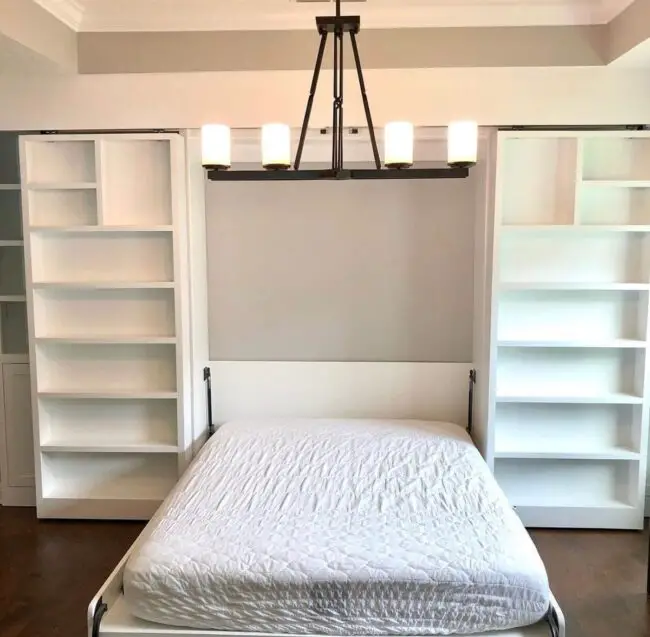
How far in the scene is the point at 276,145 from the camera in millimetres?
2281

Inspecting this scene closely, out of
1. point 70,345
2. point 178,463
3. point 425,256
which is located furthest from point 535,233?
point 70,345

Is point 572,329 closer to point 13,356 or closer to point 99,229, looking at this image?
point 99,229

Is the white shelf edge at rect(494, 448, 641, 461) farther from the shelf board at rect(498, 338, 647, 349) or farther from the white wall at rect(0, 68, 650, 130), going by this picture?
the white wall at rect(0, 68, 650, 130)

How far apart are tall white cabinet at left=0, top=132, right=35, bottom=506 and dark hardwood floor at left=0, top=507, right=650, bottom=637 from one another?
187 millimetres

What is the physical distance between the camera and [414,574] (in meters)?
2.19

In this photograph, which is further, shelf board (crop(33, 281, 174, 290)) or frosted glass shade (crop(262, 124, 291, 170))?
shelf board (crop(33, 281, 174, 290))

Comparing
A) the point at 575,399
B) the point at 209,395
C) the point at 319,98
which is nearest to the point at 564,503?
the point at 575,399

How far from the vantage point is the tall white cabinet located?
3.76 m

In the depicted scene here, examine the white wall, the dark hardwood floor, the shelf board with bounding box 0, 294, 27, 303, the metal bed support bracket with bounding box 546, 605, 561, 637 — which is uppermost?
the white wall

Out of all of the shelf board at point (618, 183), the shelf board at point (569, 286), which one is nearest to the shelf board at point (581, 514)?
the shelf board at point (569, 286)

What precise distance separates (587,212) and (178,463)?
8.63 feet

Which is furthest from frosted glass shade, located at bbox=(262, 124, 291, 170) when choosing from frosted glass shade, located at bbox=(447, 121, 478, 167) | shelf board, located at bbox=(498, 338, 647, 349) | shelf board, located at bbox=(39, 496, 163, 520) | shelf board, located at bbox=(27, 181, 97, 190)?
shelf board, located at bbox=(39, 496, 163, 520)

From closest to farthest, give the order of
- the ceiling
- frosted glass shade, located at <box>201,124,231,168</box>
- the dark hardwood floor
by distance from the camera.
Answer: frosted glass shade, located at <box>201,124,231,168</box>
the dark hardwood floor
the ceiling

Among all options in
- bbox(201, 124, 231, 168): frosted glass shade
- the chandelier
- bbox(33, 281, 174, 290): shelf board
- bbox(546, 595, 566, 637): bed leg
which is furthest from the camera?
bbox(33, 281, 174, 290): shelf board
